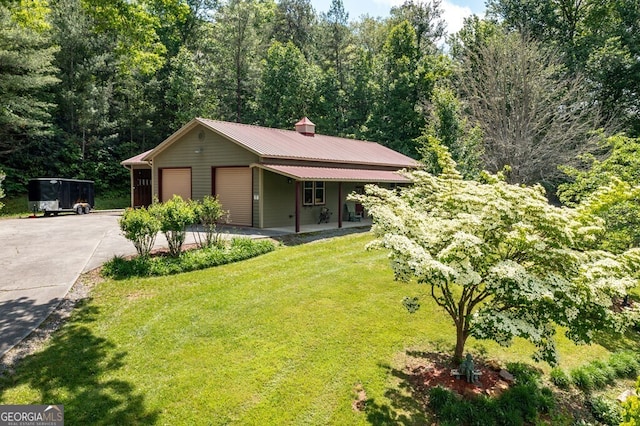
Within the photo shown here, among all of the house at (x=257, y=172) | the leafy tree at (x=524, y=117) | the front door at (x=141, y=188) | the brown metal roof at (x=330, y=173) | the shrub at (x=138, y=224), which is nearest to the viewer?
the shrub at (x=138, y=224)

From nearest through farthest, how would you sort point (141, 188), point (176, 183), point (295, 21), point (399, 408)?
point (399, 408) < point (176, 183) < point (141, 188) < point (295, 21)

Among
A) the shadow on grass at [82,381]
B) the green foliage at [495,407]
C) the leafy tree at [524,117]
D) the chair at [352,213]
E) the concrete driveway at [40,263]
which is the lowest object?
the green foliage at [495,407]

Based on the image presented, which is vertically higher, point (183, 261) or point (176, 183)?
point (176, 183)

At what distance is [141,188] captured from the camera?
2344 centimetres

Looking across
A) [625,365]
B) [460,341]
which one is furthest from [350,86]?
[460,341]

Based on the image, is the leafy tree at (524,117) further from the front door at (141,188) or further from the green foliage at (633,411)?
the front door at (141,188)

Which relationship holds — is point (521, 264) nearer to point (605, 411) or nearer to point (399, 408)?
point (399, 408)

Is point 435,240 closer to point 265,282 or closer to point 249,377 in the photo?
point 249,377

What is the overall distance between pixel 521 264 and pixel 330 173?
12.4m

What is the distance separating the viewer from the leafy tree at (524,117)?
65.8ft

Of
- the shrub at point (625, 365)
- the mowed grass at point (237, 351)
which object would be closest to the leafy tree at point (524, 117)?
the mowed grass at point (237, 351)

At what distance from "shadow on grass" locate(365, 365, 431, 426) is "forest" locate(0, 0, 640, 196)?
1165 centimetres

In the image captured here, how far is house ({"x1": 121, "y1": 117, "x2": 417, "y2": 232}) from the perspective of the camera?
51.9ft

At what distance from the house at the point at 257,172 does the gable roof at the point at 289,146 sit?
5 centimetres
